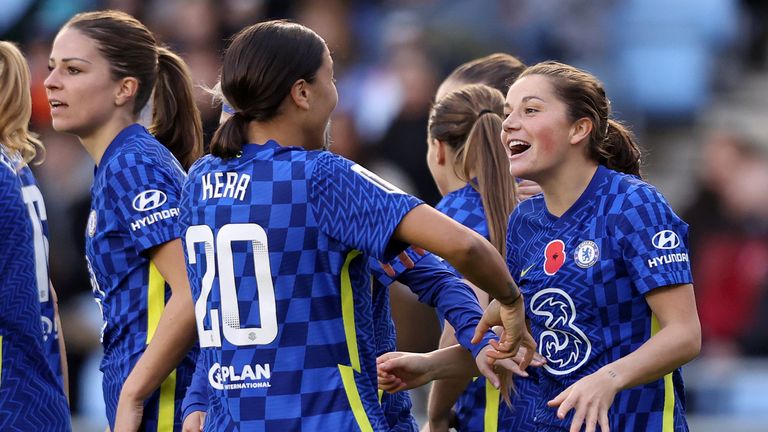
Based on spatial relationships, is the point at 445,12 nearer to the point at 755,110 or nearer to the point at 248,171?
the point at 755,110

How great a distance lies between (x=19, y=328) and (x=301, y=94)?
1.15 metres

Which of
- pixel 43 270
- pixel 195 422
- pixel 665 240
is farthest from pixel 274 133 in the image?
pixel 43 270

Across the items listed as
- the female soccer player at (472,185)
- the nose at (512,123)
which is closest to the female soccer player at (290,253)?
the nose at (512,123)

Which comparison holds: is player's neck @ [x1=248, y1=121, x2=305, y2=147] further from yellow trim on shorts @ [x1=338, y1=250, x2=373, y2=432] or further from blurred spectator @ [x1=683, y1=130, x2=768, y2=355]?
blurred spectator @ [x1=683, y1=130, x2=768, y2=355]

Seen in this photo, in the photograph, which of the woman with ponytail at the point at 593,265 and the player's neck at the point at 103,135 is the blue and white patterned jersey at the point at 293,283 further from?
the player's neck at the point at 103,135

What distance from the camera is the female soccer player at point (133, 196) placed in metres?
3.72

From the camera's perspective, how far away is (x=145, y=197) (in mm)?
3781

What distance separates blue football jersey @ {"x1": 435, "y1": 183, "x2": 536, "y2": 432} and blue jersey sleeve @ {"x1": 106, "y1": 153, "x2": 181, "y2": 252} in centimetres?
84

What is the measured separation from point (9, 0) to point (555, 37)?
4.13 m

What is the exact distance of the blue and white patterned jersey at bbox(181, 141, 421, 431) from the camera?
3.06 m

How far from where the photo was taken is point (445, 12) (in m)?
10.2

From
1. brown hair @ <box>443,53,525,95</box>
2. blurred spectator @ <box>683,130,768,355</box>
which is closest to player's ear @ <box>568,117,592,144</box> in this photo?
brown hair @ <box>443,53,525,95</box>

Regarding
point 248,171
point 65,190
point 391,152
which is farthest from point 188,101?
point 65,190

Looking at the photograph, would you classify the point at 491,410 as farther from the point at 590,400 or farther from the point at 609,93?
the point at 609,93
